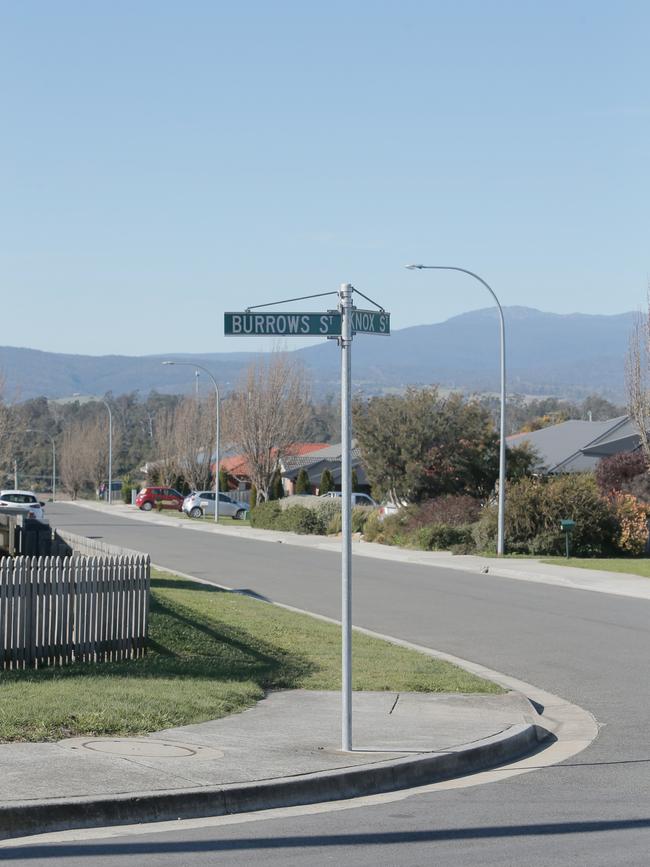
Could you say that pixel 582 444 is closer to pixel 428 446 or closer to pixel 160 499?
pixel 428 446

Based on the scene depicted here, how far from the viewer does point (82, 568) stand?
13.3m

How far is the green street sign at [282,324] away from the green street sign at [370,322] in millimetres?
133

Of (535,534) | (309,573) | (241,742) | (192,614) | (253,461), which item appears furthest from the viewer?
(253,461)

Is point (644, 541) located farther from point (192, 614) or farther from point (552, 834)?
point (552, 834)

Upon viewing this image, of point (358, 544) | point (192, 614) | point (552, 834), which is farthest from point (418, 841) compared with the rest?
point (358, 544)

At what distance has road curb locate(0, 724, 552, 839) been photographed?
724 cm

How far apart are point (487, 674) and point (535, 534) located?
23.3 metres

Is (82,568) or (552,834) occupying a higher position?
(82,568)

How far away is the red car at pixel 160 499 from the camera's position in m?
79.8

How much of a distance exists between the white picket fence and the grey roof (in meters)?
42.1

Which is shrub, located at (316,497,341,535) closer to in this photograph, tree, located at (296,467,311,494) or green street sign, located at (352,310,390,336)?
tree, located at (296,467,311,494)

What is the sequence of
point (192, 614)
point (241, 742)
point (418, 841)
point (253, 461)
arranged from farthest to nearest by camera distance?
point (253, 461) < point (192, 614) < point (241, 742) < point (418, 841)

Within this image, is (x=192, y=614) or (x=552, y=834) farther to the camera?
(x=192, y=614)

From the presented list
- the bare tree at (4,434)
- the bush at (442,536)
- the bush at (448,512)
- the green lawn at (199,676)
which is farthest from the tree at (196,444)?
the green lawn at (199,676)
